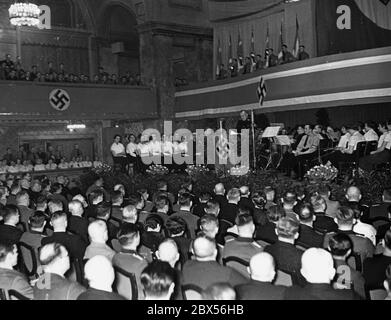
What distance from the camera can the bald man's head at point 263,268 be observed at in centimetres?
374

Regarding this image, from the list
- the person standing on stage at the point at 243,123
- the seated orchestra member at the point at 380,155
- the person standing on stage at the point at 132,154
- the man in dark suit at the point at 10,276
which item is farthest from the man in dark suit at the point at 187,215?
the person standing on stage at the point at 132,154

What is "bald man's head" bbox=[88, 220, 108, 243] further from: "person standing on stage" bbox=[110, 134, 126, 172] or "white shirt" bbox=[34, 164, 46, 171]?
"white shirt" bbox=[34, 164, 46, 171]

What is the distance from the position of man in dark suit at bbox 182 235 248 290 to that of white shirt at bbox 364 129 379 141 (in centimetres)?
915

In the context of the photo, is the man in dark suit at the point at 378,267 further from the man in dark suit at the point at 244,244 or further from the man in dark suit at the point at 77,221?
the man in dark suit at the point at 77,221

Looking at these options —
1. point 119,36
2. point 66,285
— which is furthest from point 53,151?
point 66,285

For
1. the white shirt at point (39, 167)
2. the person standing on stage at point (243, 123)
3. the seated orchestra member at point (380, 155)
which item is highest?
the person standing on stage at point (243, 123)

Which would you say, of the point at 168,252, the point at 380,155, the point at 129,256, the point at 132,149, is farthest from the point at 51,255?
the point at 132,149

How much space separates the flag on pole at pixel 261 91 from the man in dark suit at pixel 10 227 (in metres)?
9.63

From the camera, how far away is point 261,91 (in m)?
15.2

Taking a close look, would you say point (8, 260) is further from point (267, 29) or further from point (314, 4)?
point (267, 29)

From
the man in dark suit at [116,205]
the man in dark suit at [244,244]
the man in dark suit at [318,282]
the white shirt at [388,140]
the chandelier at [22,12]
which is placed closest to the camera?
the man in dark suit at [318,282]

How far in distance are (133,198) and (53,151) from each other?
1410 centimetres

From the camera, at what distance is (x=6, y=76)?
1706 cm

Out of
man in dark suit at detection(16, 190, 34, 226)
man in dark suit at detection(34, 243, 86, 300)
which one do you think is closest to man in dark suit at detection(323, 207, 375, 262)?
man in dark suit at detection(34, 243, 86, 300)
